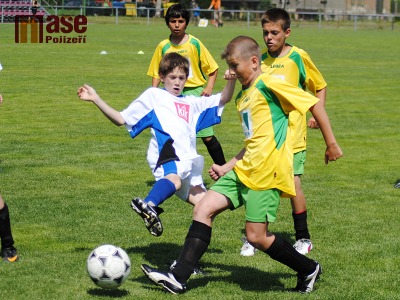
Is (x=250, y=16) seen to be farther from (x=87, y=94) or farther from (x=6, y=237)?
(x=87, y=94)

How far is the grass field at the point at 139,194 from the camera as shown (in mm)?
5867

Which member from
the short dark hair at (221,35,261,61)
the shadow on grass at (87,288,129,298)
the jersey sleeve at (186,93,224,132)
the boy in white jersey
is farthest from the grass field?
the short dark hair at (221,35,261,61)

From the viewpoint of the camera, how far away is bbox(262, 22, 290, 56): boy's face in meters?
6.58

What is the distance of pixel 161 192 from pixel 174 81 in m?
0.95

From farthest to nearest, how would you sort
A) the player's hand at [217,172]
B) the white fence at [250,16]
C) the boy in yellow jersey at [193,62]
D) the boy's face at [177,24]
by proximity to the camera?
the white fence at [250,16], the boy in yellow jersey at [193,62], the boy's face at [177,24], the player's hand at [217,172]

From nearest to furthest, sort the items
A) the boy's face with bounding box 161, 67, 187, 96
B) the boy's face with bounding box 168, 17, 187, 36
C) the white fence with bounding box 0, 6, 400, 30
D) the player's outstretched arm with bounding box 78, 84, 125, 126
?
1. the player's outstretched arm with bounding box 78, 84, 125, 126
2. the boy's face with bounding box 161, 67, 187, 96
3. the boy's face with bounding box 168, 17, 187, 36
4. the white fence with bounding box 0, 6, 400, 30

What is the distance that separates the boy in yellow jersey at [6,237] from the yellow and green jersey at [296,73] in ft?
7.90

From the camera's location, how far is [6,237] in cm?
614

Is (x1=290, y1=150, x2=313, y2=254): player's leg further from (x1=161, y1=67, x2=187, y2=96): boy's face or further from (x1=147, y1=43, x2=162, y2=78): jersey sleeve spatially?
(x1=147, y1=43, x2=162, y2=78): jersey sleeve

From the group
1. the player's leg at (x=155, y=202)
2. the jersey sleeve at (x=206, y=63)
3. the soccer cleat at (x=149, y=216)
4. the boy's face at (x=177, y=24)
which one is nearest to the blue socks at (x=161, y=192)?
the player's leg at (x=155, y=202)

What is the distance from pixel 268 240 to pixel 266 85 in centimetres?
106

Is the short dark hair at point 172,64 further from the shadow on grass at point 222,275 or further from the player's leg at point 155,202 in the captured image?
the shadow on grass at point 222,275

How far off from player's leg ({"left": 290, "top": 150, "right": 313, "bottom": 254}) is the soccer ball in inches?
70.2

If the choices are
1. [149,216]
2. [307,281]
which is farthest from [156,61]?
[307,281]
